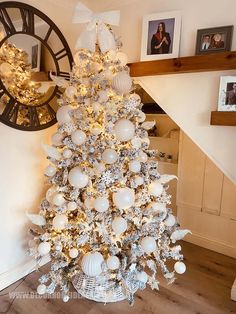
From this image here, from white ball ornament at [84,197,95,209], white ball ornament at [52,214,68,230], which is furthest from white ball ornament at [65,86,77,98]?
white ball ornament at [52,214,68,230]

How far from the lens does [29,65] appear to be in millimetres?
1842

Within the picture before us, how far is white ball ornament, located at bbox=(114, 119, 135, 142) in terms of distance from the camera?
4.72 feet

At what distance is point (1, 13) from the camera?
5.29 feet

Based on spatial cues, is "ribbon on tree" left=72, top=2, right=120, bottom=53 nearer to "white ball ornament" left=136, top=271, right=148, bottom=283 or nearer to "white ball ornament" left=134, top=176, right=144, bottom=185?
"white ball ornament" left=134, top=176, right=144, bottom=185

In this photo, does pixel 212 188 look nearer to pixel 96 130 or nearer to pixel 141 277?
pixel 141 277

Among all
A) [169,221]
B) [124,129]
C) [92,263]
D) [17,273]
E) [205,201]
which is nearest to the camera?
[124,129]

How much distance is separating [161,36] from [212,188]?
5.17ft

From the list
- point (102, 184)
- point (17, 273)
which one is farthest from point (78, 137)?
point (17, 273)

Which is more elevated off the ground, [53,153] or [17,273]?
[53,153]

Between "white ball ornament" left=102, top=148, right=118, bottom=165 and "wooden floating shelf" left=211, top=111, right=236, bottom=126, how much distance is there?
2.22ft

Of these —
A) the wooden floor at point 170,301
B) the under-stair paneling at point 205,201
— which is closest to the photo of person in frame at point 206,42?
the under-stair paneling at point 205,201

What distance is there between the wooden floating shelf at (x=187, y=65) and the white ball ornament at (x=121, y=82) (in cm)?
30

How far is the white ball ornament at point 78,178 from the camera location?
1.47 m

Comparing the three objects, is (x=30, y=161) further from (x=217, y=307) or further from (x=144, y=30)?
(x=217, y=307)
